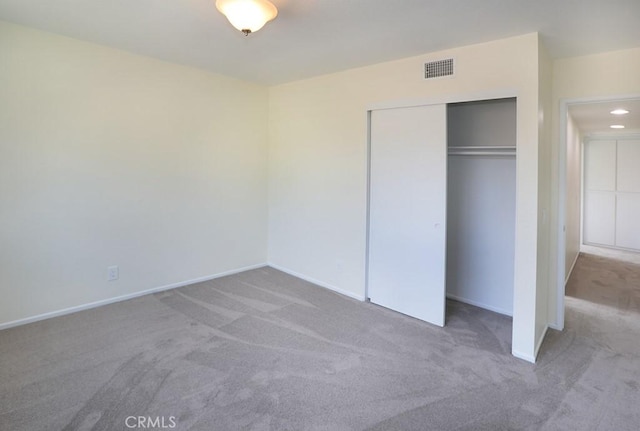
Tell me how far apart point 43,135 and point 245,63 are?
196 centimetres

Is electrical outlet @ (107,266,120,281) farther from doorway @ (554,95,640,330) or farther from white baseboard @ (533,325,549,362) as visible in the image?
doorway @ (554,95,640,330)

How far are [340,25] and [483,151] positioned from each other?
1944 millimetres

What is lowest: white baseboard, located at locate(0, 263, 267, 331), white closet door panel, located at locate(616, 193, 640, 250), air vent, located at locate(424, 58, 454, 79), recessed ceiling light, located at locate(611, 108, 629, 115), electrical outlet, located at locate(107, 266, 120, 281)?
white baseboard, located at locate(0, 263, 267, 331)

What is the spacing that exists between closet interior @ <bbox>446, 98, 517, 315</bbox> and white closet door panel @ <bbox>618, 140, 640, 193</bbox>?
15.0ft

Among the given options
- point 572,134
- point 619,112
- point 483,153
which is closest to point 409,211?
point 483,153

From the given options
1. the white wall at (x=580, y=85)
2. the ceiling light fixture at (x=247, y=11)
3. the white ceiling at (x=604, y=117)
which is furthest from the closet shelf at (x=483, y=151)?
the ceiling light fixture at (x=247, y=11)

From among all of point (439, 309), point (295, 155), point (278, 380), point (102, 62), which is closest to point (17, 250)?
point (102, 62)

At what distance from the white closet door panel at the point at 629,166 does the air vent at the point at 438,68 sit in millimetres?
5378

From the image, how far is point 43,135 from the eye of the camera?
120 inches

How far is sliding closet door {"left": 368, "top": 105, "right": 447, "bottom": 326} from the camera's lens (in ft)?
10.3

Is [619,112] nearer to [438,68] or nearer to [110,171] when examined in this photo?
[438,68]

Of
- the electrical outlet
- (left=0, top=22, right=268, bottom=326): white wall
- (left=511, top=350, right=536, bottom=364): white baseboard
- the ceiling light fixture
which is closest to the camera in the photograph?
the ceiling light fixture

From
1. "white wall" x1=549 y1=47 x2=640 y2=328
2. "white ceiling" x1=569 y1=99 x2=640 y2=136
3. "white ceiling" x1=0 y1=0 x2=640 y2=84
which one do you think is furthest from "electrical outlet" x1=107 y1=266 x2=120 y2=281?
"white ceiling" x1=569 y1=99 x2=640 y2=136

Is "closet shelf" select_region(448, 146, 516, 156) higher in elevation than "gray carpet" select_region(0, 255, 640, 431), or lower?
higher
